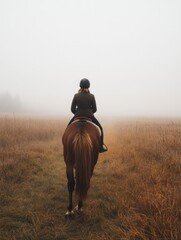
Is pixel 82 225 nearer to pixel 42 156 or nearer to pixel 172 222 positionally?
pixel 172 222

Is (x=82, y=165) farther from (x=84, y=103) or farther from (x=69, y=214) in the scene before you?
(x=84, y=103)

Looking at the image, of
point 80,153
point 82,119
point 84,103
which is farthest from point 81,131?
point 84,103

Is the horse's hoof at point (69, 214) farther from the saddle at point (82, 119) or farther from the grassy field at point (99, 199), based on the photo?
the saddle at point (82, 119)

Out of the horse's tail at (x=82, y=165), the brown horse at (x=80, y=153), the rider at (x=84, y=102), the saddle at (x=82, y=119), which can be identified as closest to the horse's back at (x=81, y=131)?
the brown horse at (x=80, y=153)

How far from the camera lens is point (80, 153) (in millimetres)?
4320

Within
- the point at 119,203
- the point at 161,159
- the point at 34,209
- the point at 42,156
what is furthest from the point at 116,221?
the point at 42,156

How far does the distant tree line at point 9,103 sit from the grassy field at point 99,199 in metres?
64.6

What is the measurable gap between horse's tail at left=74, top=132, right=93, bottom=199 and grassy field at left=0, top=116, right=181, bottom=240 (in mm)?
586

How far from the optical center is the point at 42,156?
9281mm

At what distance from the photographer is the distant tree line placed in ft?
227

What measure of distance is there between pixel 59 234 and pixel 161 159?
17.2 ft

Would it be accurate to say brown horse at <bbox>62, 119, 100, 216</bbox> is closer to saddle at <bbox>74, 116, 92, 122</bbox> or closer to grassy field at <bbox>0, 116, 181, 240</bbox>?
saddle at <bbox>74, 116, 92, 122</bbox>

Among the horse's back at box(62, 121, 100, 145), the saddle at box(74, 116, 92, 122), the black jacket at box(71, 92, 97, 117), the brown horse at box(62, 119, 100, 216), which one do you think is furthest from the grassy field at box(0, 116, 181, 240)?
the black jacket at box(71, 92, 97, 117)

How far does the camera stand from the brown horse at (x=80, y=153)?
Answer: 4.31 meters
